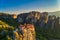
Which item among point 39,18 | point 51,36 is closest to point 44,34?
point 51,36

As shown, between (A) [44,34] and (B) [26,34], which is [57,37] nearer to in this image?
(A) [44,34]

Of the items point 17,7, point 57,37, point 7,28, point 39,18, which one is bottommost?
point 57,37

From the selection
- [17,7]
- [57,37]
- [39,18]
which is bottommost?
[57,37]

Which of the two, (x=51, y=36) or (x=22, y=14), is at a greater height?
(x=22, y=14)

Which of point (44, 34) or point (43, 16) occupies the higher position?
point (43, 16)

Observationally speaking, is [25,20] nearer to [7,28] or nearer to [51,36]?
[7,28]

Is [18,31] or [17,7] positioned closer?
[18,31]

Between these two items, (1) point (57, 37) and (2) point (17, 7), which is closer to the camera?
(1) point (57, 37)

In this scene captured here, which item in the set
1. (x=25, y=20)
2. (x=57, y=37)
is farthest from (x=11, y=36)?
(x=57, y=37)
